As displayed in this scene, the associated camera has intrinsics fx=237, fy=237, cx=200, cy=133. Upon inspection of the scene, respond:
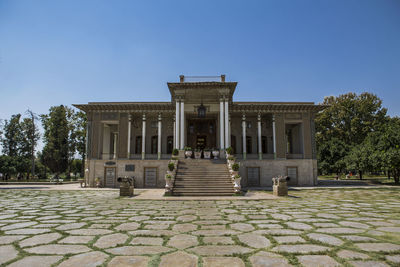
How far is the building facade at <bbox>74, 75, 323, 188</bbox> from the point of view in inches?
735

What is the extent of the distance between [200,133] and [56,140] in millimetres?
22411

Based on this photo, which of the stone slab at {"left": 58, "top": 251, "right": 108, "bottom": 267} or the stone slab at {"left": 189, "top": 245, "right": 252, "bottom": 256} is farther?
the stone slab at {"left": 189, "top": 245, "right": 252, "bottom": 256}

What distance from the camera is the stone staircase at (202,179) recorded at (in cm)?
1259

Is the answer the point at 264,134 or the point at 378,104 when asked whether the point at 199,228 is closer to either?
the point at 264,134

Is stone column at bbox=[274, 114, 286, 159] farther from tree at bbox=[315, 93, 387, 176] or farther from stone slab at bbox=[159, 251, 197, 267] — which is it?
stone slab at bbox=[159, 251, 197, 267]

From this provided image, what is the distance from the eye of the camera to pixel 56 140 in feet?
108

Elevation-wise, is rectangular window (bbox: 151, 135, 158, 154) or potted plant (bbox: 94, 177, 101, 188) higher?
rectangular window (bbox: 151, 135, 158, 154)

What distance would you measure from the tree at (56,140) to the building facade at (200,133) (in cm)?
1326

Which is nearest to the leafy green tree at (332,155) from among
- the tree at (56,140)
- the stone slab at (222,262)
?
the stone slab at (222,262)

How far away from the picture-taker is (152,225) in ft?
17.2

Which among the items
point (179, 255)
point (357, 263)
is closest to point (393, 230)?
point (357, 263)

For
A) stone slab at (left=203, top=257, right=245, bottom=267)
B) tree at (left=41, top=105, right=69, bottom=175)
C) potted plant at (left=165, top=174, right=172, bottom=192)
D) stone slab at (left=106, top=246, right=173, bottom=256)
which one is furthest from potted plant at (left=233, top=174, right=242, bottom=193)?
tree at (left=41, top=105, right=69, bottom=175)

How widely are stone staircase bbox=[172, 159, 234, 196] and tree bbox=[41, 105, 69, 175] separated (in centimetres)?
2403

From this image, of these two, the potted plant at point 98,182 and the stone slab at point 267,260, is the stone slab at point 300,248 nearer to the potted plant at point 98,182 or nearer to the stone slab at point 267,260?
the stone slab at point 267,260
